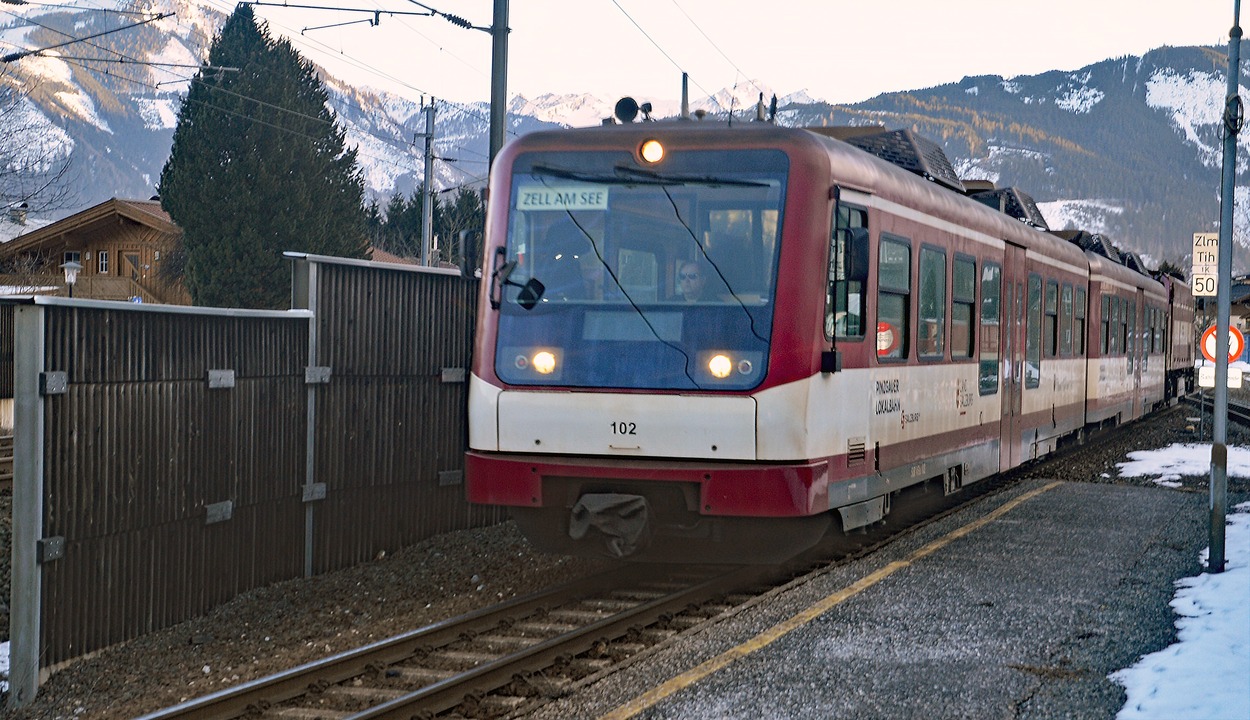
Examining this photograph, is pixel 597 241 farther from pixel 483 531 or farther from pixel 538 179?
pixel 483 531

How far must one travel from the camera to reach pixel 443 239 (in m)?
65.0

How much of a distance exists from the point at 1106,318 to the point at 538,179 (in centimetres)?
1238

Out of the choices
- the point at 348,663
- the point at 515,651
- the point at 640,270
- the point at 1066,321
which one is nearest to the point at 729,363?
the point at 640,270

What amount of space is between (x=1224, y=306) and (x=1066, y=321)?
6097 millimetres

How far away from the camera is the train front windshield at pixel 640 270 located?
838 cm

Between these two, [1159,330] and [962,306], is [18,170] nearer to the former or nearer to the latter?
[962,306]

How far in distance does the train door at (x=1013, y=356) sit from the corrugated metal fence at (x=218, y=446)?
492 centimetres

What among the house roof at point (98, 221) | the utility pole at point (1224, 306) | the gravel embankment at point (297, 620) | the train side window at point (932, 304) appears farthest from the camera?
the house roof at point (98, 221)

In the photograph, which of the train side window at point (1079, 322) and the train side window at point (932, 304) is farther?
the train side window at point (1079, 322)

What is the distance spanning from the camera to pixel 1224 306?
32.9 ft

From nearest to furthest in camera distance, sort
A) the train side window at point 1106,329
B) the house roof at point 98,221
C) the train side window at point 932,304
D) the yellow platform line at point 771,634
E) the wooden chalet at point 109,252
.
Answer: the yellow platform line at point 771,634
the train side window at point 932,304
the train side window at point 1106,329
the wooden chalet at point 109,252
the house roof at point 98,221

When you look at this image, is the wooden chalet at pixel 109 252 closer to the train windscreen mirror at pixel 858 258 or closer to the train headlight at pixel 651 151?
the train headlight at pixel 651 151

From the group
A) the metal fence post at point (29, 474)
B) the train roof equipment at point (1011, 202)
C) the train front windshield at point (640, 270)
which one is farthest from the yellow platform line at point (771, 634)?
→ the train roof equipment at point (1011, 202)

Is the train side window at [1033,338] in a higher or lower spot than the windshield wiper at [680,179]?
lower
